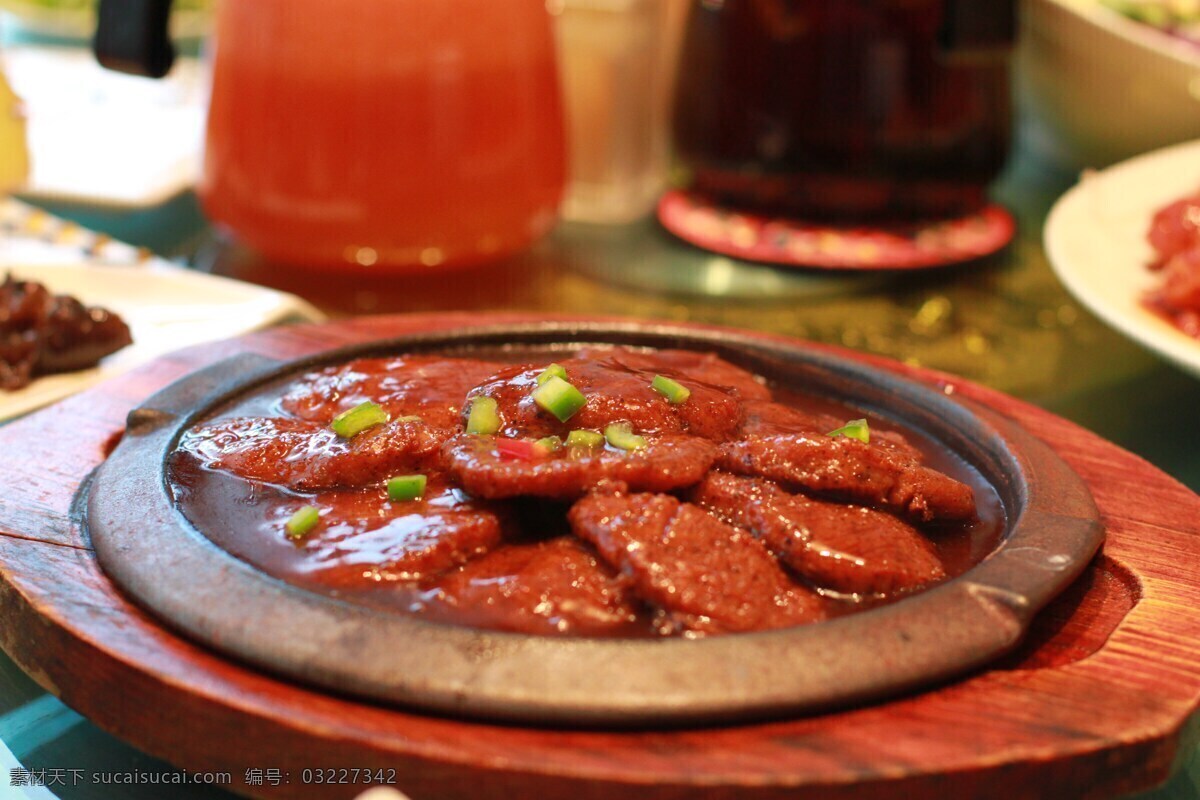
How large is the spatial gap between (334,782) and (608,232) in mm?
3317

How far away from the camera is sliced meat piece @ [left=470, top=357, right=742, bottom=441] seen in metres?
1.86

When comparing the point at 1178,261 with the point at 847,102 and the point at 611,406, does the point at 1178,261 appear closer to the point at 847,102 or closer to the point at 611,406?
the point at 847,102

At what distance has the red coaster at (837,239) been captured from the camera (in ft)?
13.1

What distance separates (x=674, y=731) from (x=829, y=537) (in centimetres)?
46

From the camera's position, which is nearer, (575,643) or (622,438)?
(575,643)

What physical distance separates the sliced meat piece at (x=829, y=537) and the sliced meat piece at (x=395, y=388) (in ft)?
1.63

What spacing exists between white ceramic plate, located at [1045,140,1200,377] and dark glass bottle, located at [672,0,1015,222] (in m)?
0.49

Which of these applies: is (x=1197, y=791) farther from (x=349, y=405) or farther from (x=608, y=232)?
(x=608, y=232)

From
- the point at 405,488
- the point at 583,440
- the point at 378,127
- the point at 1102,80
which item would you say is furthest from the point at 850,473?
the point at 1102,80

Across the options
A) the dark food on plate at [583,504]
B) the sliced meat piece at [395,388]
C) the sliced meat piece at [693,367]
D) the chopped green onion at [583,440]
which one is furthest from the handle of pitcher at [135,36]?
the chopped green onion at [583,440]

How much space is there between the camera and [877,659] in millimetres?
1430

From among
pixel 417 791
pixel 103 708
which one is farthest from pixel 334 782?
pixel 103 708

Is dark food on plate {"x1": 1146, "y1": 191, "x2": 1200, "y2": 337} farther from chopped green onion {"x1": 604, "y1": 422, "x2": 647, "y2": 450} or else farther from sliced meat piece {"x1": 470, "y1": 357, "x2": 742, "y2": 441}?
chopped green onion {"x1": 604, "y1": 422, "x2": 647, "y2": 450}

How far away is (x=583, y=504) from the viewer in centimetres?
167
